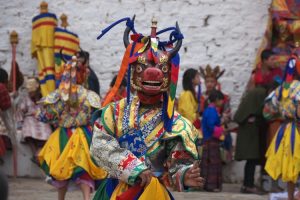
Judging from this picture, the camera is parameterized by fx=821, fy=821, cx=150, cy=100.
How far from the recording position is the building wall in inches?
462

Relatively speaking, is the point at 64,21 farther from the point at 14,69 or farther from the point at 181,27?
the point at 181,27

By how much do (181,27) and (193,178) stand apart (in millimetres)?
7630

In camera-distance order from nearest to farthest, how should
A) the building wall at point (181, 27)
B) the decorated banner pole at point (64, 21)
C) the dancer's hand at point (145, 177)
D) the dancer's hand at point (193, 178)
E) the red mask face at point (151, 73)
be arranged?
the dancer's hand at point (193, 178) < the dancer's hand at point (145, 177) < the red mask face at point (151, 73) < the building wall at point (181, 27) < the decorated banner pole at point (64, 21)

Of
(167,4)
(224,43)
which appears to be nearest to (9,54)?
(167,4)

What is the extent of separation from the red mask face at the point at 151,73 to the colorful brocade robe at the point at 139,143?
0.13 meters

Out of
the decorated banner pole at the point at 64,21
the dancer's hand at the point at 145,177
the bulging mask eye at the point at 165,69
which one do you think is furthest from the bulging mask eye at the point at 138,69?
the decorated banner pole at the point at 64,21

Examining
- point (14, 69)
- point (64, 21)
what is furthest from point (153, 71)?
point (14, 69)

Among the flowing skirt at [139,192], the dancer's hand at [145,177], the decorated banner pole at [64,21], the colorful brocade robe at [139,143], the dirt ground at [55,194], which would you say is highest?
the decorated banner pole at [64,21]

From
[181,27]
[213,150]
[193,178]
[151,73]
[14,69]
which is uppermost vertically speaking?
[181,27]

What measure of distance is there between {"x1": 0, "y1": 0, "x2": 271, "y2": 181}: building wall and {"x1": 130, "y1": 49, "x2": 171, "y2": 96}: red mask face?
678 centimetres

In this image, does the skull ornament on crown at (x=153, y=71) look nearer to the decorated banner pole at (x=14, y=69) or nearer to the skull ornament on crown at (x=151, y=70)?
the skull ornament on crown at (x=151, y=70)

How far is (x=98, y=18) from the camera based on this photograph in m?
12.3

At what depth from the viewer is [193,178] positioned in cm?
448

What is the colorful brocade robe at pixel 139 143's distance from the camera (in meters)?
4.70
